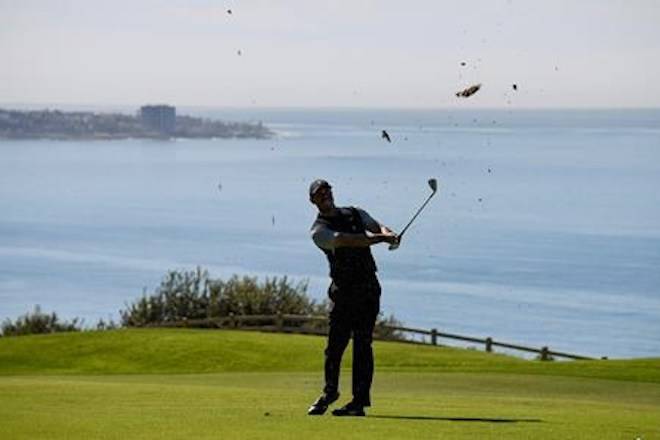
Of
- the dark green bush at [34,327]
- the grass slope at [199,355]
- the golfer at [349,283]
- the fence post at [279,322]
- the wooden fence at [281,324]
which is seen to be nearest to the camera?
the golfer at [349,283]

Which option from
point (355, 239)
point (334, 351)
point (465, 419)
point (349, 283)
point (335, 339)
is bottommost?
point (465, 419)

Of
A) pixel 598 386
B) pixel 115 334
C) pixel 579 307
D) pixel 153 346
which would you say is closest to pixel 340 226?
pixel 598 386

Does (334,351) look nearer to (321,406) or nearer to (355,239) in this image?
(321,406)

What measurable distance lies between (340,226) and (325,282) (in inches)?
5132

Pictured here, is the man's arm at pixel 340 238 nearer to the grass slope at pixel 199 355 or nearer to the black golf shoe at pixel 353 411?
the black golf shoe at pixel 353 411

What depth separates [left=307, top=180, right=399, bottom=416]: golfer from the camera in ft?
49.2

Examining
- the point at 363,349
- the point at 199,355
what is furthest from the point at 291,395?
the point at 199,355

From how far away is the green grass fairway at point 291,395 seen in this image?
45.9 ft

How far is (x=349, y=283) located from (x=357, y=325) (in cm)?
42

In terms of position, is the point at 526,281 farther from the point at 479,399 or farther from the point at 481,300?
the point at 479,399

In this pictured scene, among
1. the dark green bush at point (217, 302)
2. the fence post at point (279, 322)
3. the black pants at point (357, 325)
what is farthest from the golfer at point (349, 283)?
the dark green bush at point (217, 302)

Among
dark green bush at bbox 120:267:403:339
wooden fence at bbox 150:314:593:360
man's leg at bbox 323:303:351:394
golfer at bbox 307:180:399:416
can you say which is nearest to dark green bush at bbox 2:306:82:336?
dark green bush at bbox 120:267:403:339

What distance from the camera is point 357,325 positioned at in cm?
1544

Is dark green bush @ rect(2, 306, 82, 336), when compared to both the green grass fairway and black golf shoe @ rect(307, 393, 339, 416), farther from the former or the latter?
black golf shoe @ rect(307, 393, 339, 416)
